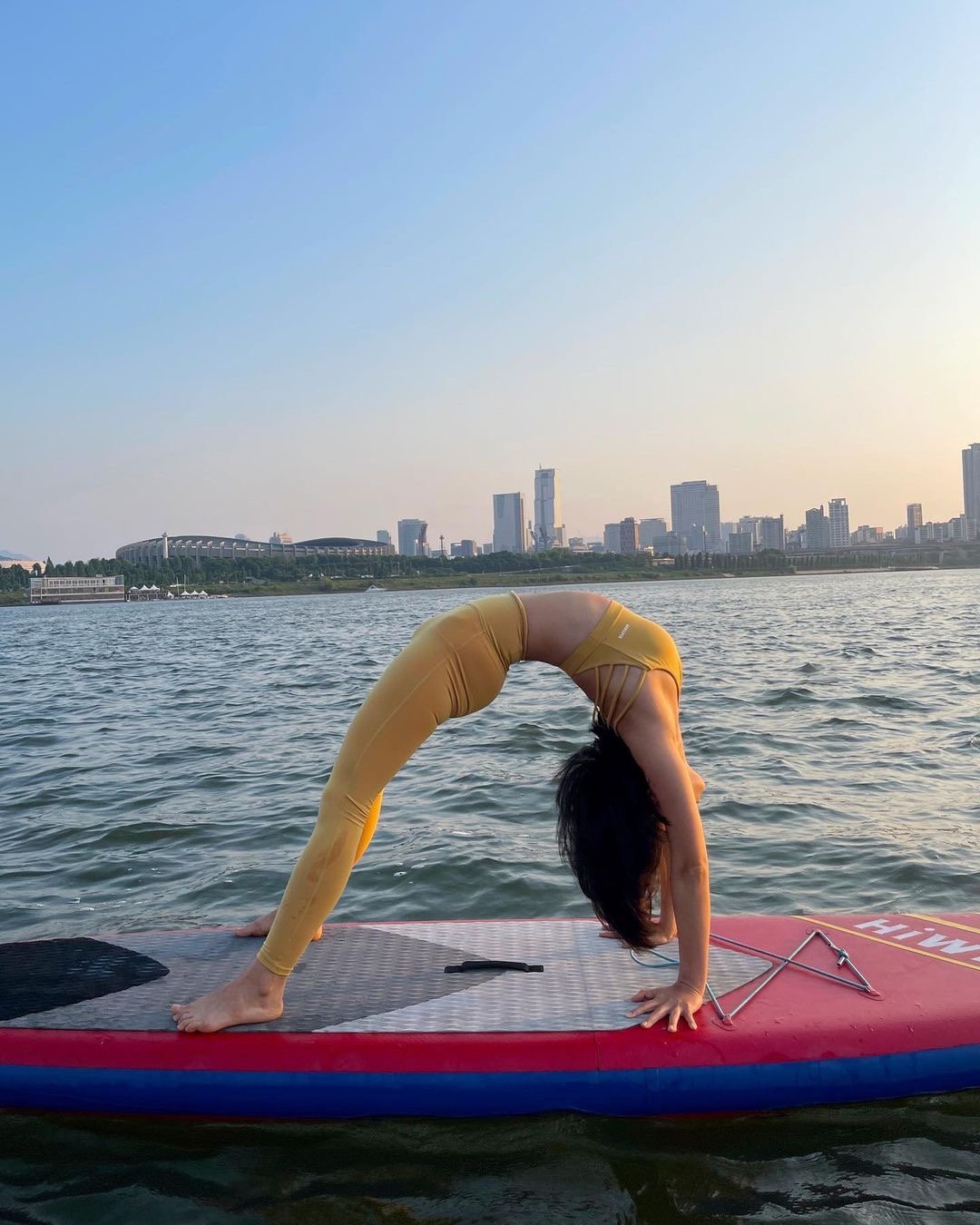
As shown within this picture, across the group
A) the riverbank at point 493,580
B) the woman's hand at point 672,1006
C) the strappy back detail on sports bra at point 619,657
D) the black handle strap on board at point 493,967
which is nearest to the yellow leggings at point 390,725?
the strappy back detail on sports bra at point 619,657

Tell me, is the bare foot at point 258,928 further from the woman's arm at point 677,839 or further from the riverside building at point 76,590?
the riverside building at point 76,590

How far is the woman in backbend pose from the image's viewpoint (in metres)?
3.66

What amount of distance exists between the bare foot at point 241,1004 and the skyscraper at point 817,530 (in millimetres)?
193718

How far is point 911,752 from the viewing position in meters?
10.1

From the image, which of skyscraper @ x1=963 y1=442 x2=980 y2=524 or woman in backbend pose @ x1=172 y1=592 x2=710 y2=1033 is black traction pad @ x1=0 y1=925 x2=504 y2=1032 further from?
skyscraper @ x1=963 y1=442 x2=980 y2=524

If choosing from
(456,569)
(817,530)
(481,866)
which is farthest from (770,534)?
(481,866)

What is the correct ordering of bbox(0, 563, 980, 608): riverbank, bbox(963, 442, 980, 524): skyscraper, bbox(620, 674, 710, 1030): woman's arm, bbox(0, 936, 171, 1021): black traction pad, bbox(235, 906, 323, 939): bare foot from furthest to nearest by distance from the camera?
bbox(963, 442, 980, 524): skyscraper → bbox(0, 563, 980, 608): riverbank → bbox(235, 906, 323, 939): bare foot → bbox(0, 936, 171, 1021): black traction pad → bbox(620, 674, 710, 1030): woman's arm

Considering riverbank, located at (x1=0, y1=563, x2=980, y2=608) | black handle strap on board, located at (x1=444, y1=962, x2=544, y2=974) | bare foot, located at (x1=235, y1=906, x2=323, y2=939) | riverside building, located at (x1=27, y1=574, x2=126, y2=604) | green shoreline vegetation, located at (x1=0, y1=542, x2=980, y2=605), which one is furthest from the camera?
riverside building, located at (x1=27, y1=574, x2=126, y2=604)

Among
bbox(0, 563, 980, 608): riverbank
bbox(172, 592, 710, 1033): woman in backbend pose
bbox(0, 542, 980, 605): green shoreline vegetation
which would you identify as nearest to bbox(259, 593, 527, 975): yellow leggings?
bbox(172, 592, 710, 1033): woman in backbend pose

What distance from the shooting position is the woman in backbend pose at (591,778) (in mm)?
3662

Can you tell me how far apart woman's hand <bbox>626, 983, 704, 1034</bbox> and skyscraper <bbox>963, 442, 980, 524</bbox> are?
16986 centimetres

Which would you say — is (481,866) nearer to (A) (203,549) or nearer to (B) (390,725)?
(B) (390,725)

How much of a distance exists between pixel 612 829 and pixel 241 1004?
1.54 m

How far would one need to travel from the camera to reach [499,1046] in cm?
367
